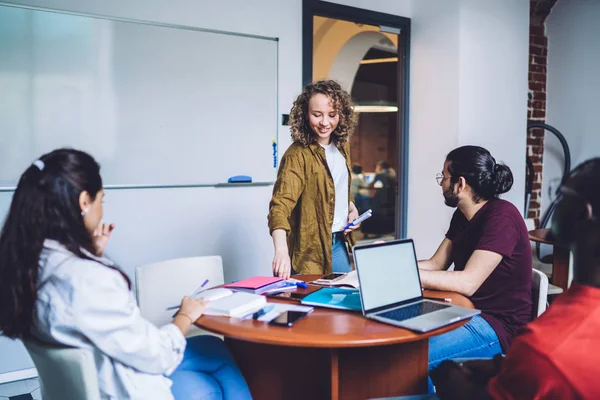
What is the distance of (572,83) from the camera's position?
477 cm

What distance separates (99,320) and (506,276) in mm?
1435

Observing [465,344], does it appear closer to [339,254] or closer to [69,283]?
[339,254]

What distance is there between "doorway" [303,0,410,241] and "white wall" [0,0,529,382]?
82 mm

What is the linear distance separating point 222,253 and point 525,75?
2.89 m

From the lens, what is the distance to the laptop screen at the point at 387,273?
166 cm

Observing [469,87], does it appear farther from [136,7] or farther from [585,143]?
[136,7]

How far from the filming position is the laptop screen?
1655 mm

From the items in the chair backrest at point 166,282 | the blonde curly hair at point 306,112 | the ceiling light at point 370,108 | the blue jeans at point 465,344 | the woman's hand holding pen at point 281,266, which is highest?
the ceiling light at point 370,108

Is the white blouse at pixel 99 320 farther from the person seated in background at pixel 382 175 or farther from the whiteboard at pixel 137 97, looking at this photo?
the person seated in background at pixel 382 175

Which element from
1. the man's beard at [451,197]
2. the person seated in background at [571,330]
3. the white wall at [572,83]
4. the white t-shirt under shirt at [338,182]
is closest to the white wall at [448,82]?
the white wall at [572,83]

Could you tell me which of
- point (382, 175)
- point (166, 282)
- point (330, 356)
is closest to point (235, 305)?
point (330, 356)

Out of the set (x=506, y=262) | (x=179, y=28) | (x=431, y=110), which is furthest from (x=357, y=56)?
(x=506, y=262)

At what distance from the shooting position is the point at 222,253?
11.6 feet

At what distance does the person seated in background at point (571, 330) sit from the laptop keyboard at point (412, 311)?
0.45 meters
